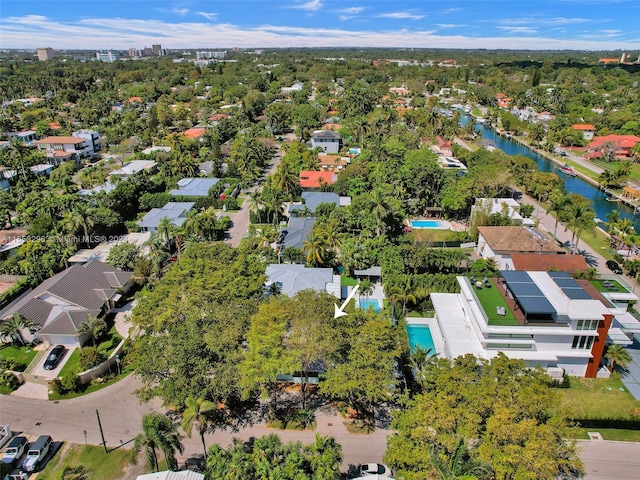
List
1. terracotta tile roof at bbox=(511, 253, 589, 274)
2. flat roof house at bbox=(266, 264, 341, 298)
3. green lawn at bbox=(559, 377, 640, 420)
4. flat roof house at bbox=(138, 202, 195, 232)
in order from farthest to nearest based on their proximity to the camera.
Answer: flat roof house at bbox=(138, 202, 195, 232) < terracotta tile roof at bbox=(511, 253, 589, 274) < flat roof house at bbox=(266, 264, 341, 298) < green lawn at bbox=(559, 377, 640, 420)

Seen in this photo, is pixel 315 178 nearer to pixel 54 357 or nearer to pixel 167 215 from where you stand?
pixel 167 215

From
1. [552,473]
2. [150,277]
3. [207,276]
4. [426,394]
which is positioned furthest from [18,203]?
[552,473]

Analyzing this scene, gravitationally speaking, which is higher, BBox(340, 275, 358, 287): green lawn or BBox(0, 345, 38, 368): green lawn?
BBox(340, 275, 358, 287): green lawn

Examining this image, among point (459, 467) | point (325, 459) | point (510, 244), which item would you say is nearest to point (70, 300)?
point (325, 459)

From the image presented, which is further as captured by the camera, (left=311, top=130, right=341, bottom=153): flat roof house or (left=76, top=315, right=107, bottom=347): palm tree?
(left=311, top=130, right=341, bottom=153): flat roof house

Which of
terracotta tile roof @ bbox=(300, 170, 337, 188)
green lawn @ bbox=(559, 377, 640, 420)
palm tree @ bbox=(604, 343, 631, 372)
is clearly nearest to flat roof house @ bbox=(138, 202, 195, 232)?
terracotta tile roof @ bbox=(300, 170, 337, 188)

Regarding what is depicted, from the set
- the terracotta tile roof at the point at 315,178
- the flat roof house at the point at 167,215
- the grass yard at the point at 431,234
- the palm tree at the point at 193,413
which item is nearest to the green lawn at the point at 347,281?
the grass yard at the point at 431,234

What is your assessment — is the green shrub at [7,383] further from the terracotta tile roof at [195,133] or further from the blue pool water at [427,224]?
the terracotta tile roof at [195,133]

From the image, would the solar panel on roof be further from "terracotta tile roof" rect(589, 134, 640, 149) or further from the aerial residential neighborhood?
"terracotta tile roof" rect(589, 134, 640, 149)
